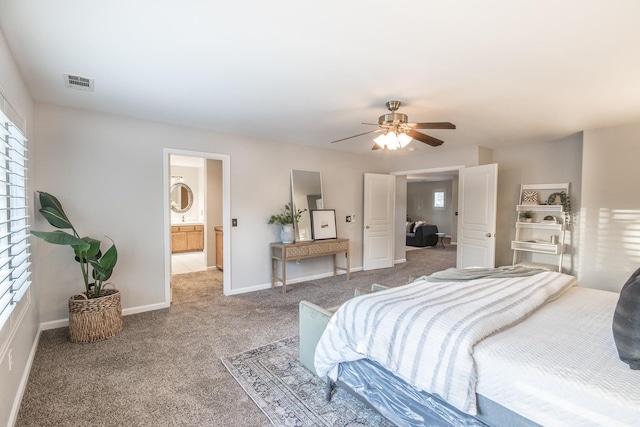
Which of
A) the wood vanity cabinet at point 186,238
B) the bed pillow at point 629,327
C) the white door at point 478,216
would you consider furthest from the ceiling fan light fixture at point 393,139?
the wood vanity cabinet at point 186,238

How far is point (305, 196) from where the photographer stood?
5219 millimetres

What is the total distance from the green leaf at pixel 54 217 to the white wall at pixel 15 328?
60 centimetres

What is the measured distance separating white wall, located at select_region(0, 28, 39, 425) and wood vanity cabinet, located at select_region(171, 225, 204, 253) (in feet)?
16.7

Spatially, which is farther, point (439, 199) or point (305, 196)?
point (439, 199)

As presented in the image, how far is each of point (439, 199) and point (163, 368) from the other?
33.6ft

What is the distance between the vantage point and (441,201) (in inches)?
429

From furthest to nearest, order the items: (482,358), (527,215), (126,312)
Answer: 1. (527,215)
2. (126,312)
3. (482,358)

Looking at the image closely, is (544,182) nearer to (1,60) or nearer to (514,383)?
(514,383)

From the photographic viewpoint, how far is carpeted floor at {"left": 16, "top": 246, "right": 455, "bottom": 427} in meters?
1.97

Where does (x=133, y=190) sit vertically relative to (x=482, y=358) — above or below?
above

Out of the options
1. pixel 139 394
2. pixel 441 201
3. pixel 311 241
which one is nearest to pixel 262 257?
pixel 311 241

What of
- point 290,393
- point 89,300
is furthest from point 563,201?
point 89,300

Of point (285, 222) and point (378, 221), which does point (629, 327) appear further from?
point (378, 221)

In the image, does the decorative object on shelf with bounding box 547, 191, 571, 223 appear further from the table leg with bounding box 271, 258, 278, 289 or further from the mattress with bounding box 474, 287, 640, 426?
the table leg with bounding box 271, 258, 278, 289
